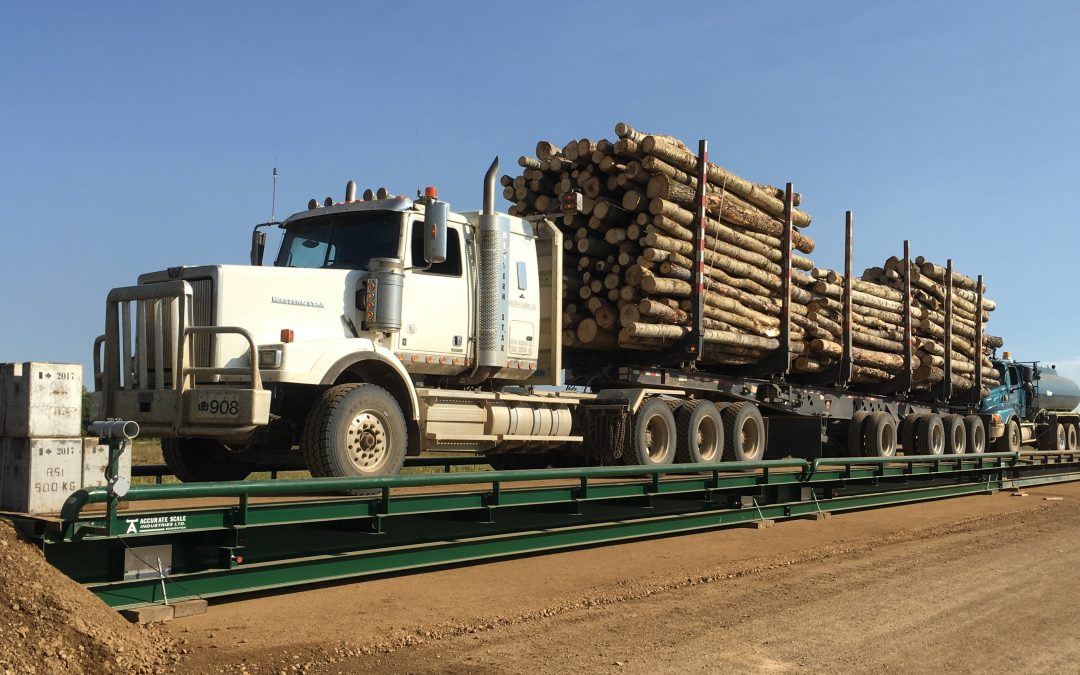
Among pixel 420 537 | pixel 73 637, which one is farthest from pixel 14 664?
pixel 420 537

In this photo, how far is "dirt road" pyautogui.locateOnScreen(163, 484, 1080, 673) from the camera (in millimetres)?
5418

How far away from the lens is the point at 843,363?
17250 mm

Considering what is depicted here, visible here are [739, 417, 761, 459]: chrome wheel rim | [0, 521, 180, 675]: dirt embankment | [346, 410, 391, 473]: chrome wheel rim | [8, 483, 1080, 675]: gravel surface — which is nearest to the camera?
[0, 521, 180, 675]: dirt embankment

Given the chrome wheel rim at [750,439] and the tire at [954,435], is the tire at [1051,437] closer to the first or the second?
the tire at [954,435]

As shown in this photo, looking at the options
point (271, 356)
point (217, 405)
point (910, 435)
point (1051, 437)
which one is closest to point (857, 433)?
point (910, 435)

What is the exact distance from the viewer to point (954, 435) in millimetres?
21328

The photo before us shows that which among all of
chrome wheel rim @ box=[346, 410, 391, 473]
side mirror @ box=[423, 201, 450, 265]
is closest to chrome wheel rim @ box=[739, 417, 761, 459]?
side mirror @ box=[423, 201, 450, 265]

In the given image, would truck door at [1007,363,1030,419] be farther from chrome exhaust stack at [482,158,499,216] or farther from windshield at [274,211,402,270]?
windshield at [274,211,402,270]

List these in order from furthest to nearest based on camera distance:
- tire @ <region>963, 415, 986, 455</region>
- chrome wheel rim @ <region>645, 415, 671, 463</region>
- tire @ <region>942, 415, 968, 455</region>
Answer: tire @ <region>963, 415, 986, 455</region> → tire @ <region>942, 415, 968, 455</region> → chrome wheel rim @ <region>645, 415, 671, 463</region>

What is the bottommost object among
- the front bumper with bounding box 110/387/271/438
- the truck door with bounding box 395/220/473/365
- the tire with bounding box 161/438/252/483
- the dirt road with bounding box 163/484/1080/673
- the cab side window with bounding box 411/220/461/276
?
the dirt road with bounding box 163/484/1080/673

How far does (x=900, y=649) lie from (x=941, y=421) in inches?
634

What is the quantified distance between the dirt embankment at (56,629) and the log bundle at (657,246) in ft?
25.1

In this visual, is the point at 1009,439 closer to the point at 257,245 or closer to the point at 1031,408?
the point at 1031,408

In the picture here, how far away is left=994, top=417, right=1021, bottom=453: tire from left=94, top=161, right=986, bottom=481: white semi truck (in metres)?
14.4
